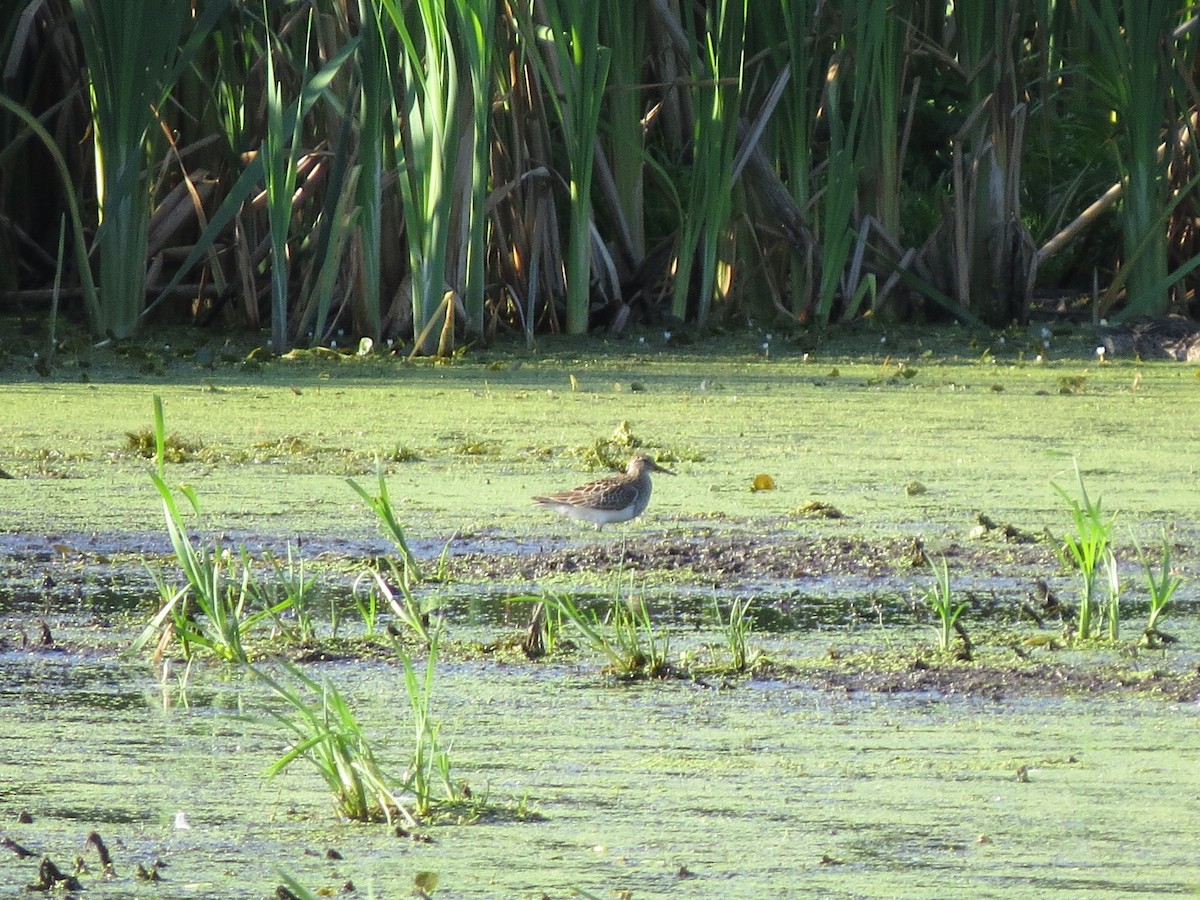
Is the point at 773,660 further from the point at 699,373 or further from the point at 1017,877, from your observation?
the point at 699,373

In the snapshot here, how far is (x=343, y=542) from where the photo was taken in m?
4.23

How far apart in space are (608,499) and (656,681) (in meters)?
1.09

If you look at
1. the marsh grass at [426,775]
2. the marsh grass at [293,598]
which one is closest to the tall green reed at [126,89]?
the marsh grass at [293,598]

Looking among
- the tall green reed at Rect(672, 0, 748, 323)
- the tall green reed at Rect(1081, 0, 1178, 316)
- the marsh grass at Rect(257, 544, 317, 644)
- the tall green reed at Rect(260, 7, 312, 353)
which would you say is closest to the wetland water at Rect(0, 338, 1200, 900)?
the marsh grass at Rect(257, 544, 317, 644)

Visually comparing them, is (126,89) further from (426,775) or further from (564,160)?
(426,775)

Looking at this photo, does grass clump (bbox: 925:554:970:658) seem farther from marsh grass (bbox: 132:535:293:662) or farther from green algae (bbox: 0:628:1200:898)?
marsh grass (bbox: 132:535:293:662)

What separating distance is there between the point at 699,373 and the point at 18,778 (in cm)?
451

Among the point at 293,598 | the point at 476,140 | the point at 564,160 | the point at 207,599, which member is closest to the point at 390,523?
the point at 293,598

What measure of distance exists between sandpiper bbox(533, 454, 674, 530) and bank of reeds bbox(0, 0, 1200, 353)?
2.75 m

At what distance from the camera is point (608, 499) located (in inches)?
164

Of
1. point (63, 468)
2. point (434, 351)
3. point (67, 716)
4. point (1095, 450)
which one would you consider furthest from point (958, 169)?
point (67, 716)

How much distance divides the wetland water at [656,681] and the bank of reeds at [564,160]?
4.32 ft

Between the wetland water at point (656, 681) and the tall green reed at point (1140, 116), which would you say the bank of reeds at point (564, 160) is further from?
the wetland water at point (656, 681)

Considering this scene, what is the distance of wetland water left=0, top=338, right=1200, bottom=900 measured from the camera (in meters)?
2.23
